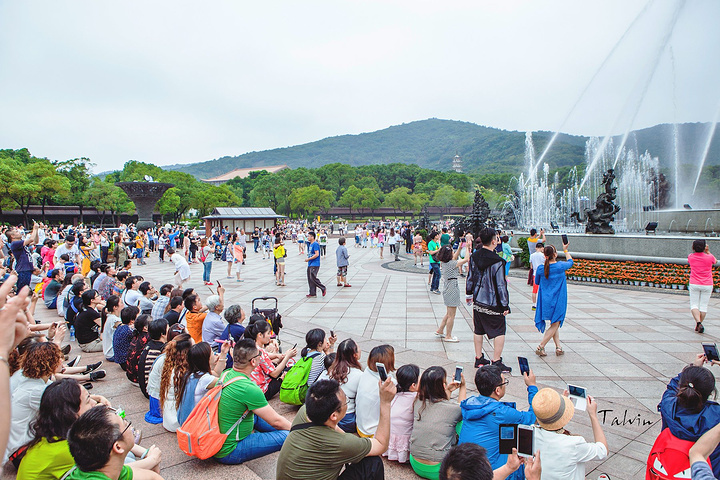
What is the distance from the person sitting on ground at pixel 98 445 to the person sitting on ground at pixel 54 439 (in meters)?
0.55

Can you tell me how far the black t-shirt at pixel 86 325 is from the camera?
726cm

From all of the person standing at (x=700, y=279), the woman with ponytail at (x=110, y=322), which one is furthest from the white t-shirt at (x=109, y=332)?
the person standing at (x=700, y=279)

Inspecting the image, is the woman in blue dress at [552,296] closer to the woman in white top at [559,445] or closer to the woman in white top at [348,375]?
the woman in white top at [348,375]

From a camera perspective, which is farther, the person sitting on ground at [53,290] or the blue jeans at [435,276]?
the blue jeans at [435,276]

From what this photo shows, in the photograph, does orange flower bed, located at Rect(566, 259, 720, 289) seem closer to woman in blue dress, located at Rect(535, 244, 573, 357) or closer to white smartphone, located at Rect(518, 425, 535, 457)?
woman in blue dress, located at Rect(535, 244, 573, 357)

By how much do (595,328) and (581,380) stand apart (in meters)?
3.02

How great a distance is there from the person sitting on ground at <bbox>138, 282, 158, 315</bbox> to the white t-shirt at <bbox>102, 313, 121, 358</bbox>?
2.41 ft

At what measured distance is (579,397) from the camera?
9.43 ft

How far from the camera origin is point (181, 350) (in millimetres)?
4258

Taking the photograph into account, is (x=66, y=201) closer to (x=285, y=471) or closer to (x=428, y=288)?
(x=428, y=288)

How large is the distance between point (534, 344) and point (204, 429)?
5830 mm

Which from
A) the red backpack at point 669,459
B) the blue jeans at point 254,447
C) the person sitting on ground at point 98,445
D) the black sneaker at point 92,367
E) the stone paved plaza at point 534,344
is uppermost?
the person sitting on ground at point 98,445

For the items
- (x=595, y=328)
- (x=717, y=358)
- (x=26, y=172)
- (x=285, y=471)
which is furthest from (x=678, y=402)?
(x=26, y=172)

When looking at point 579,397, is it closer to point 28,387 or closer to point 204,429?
point 204,429
